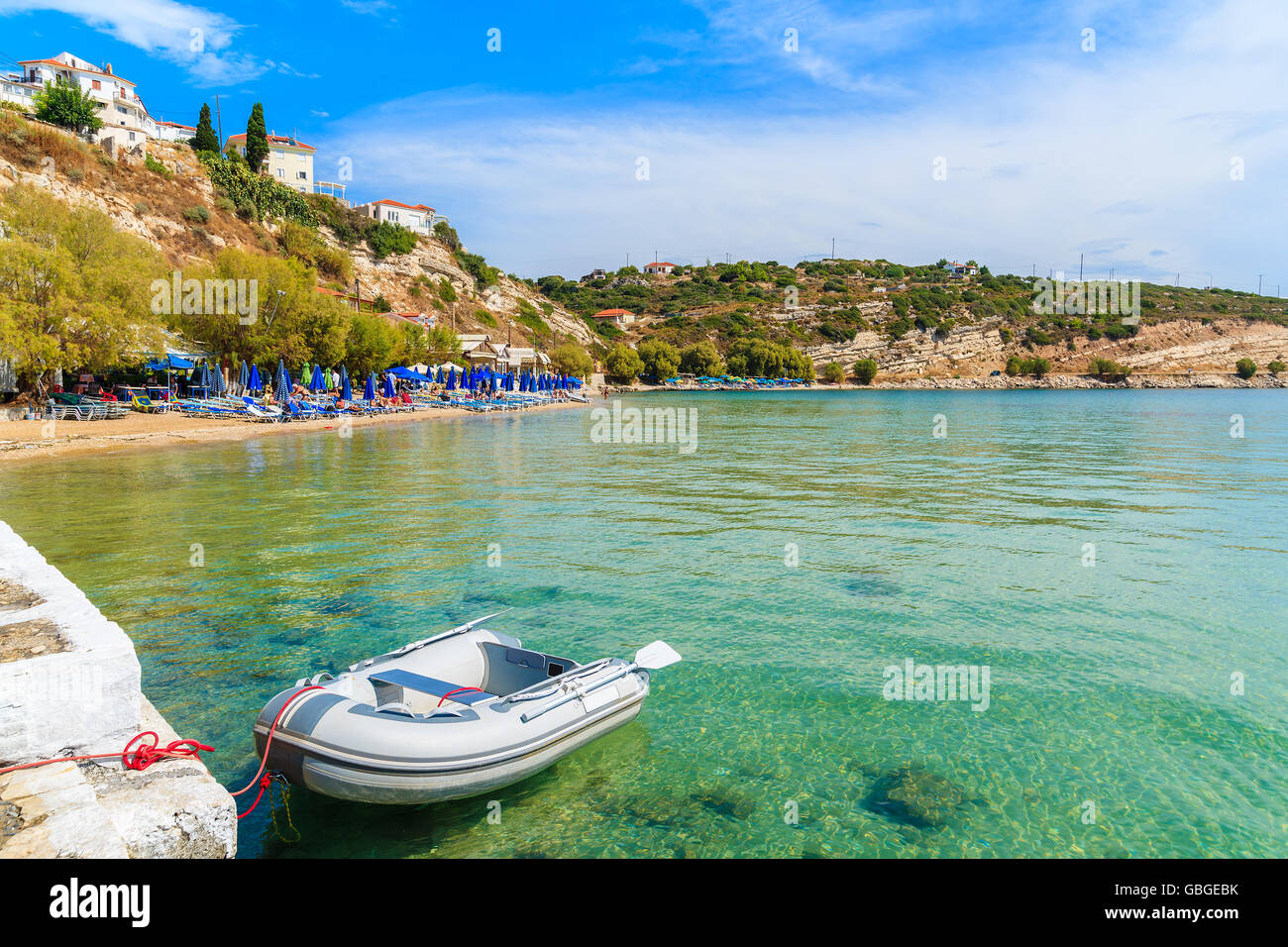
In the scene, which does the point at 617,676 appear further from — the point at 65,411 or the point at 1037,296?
the point at 1037,296

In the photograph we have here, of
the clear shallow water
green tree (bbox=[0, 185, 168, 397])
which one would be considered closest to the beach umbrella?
green tree (bbox=[0, 185, 168, 397])

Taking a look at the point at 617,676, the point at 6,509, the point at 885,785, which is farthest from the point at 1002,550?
the point at 6,509

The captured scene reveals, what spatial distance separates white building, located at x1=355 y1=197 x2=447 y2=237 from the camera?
358ft

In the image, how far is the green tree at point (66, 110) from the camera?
60500mm

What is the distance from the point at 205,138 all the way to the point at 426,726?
8929 centimetres

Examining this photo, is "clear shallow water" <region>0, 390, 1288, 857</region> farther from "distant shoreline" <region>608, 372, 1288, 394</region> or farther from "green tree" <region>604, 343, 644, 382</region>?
"distant shoreline" <region>608, 372, 1288, 394</region>

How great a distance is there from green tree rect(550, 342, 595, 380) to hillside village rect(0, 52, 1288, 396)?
11.4 inches

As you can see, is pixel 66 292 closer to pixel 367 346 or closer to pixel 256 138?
pixel 367 346

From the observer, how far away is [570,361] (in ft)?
316

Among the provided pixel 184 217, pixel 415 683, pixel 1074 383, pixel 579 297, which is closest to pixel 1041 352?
pixel 1074 383

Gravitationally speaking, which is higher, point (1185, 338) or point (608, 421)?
point (1185, 338)

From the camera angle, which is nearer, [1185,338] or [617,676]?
[617,676]

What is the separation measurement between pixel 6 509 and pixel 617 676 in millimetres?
15876
